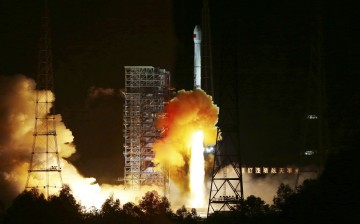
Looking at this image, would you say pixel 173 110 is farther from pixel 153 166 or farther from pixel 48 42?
pixel 48 42

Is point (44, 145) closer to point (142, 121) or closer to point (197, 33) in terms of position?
point (142, 121)

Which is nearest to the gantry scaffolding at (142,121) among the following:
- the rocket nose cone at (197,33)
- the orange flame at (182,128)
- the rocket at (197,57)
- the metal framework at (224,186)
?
the orange flame at (182,128)

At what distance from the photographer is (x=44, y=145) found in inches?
2327

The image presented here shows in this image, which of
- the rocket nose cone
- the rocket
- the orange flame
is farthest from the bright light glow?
the rocket nose cone

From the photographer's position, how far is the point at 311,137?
63.8 m

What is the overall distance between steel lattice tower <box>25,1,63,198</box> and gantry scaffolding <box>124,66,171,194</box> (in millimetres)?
4370

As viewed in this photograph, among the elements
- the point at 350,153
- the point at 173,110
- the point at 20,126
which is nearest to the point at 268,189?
the point at 173,110

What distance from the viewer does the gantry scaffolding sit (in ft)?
200

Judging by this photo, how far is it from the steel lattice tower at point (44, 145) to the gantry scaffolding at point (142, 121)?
4370mm

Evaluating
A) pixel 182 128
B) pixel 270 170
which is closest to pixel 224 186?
pixel 182 128

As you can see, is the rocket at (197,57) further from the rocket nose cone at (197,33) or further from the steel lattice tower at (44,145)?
the steel lattice tower at (44,145)

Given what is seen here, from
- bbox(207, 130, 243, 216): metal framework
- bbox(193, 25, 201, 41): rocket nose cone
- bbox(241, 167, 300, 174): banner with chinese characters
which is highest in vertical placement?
bbox(193, 25, 201, 41): rocket nose cone

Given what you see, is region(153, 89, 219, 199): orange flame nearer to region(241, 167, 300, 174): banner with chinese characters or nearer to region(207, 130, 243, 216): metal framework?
region(207, 130, 243, 216): metal framework

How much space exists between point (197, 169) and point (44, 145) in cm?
870
